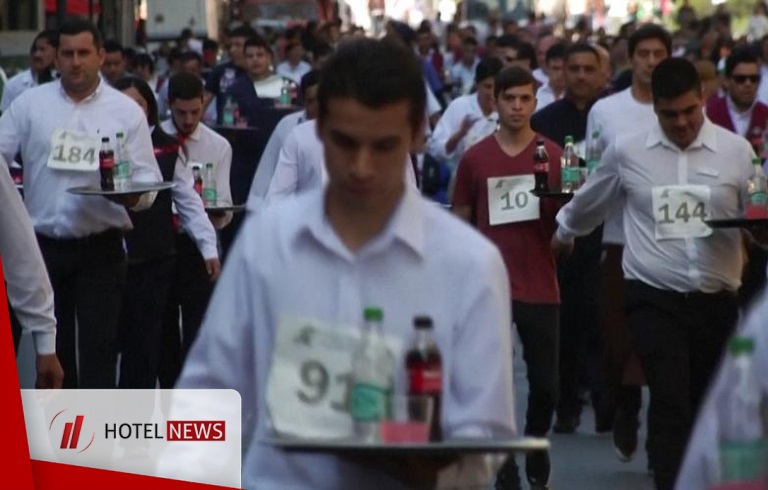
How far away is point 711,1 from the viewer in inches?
2933

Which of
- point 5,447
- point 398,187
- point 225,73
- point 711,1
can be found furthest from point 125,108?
point 711,1

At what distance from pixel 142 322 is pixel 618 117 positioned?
2727mm

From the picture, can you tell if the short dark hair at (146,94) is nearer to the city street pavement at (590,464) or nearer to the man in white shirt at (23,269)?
the city street pavement at (590,464)

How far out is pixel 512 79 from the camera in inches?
419

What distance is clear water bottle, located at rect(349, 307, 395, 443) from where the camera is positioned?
4074 mm

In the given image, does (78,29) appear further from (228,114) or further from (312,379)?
(312,379)

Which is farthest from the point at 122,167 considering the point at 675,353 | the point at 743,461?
the point at 743,461

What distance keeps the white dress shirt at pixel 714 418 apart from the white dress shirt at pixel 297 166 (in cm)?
621

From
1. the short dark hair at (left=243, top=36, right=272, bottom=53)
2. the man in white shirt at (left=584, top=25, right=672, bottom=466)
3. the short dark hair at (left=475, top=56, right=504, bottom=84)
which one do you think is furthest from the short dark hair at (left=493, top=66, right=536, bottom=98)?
the short dark hair at (left=243, top=36, right=272, bottom=53)

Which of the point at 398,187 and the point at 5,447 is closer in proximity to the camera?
the point at 398,187

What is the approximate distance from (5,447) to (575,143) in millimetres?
7464

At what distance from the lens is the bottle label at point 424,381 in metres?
4.12

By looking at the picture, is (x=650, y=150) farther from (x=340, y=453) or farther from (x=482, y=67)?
(x=482, y=67)

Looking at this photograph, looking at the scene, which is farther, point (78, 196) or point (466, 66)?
point (466, 66)
